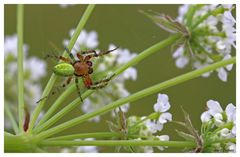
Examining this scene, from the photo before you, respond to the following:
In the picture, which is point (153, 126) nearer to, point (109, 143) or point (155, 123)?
point (155, 123)

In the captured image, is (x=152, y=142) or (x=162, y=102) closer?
(x=152, y=142)

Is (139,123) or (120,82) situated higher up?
(120,82)

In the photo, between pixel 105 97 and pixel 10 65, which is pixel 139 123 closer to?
pixel 105 97

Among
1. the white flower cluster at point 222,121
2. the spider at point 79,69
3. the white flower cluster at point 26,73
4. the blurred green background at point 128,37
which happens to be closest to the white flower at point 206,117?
the white flower cluster at point 222,121

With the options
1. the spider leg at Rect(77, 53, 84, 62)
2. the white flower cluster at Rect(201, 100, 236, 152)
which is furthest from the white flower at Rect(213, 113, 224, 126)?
the spider leg at Rect(77, 53, 84, 62)

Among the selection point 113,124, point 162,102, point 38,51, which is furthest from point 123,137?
point 38,51

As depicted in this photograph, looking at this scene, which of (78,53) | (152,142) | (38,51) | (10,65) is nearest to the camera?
(152,142)

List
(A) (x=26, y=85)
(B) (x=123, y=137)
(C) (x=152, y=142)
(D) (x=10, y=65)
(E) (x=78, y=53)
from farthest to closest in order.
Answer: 1. (A) (x=26, y=85)
2. (D) (x=10, y=65)
3. (E) (x=78, y=53)
4. (B) (x=123, y=137)
5. (C) (x=152, y=142)
